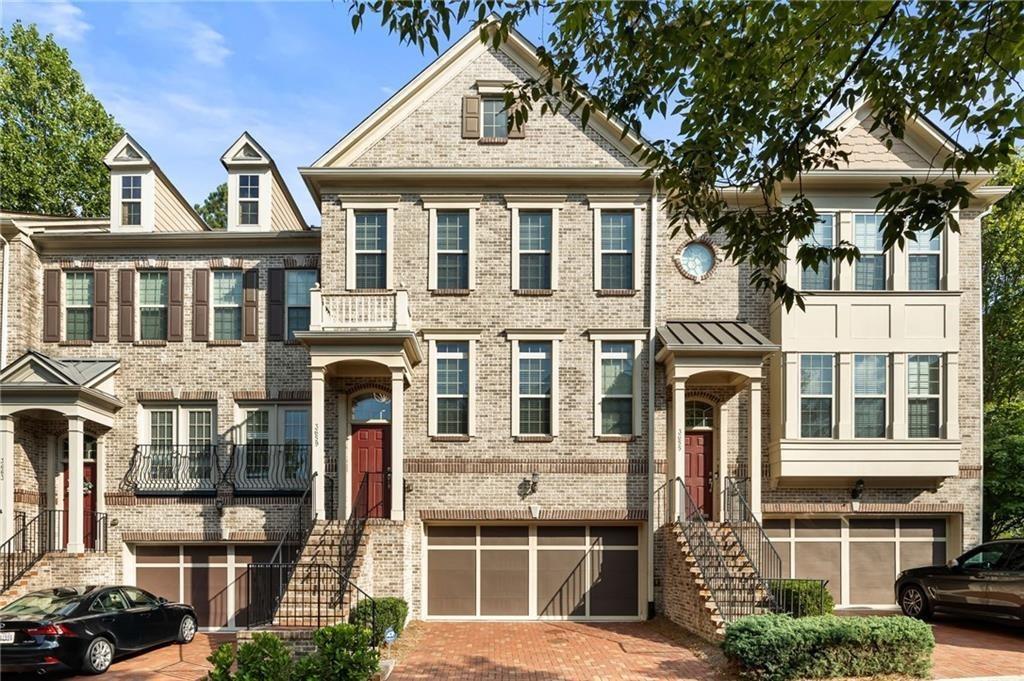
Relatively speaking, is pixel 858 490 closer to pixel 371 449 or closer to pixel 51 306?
pixel 371 449

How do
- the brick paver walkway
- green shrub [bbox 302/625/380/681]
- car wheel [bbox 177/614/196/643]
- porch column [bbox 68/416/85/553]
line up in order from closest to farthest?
1. green shrub [bbox 302/625/380/681]
2. the brick paver walkway
3. car wheel [bbox 177/614/196/643]
4. porch column [bbox 68/416/85/553]

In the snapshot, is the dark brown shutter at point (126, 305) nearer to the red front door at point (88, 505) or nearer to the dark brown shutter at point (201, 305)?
the dark brown shutter at point (201, 305)

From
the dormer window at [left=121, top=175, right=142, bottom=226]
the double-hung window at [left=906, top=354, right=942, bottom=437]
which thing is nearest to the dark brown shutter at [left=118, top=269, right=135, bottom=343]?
the dormer window at [left=121, top=175, right=142, bottom=226]

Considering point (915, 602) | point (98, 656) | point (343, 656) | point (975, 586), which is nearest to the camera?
point (343, 656)

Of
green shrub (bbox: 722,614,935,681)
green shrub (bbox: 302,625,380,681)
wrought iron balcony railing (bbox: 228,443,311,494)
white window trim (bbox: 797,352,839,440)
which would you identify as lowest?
green shrub (bbox: 722,614,935,681)

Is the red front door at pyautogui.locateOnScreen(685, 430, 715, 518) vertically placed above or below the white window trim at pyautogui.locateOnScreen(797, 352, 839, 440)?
below

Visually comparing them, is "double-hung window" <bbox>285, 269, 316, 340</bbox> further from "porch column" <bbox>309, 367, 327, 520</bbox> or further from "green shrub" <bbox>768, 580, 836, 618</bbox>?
"green shrub" <bbox>768, 580, 836, 618</bbox>

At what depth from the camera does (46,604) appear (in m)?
12.8

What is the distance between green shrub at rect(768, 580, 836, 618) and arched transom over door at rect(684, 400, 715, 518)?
12.7ft

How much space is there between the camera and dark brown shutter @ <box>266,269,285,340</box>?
1861 centimetres

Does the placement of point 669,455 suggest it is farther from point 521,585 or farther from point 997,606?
point 997,606

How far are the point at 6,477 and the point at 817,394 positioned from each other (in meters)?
16.9

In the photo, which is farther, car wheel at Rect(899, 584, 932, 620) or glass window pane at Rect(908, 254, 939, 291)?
glass window pane at Rect(908, 254, 939, 291)

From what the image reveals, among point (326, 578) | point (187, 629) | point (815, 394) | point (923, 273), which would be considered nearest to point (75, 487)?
point (187, 629)
